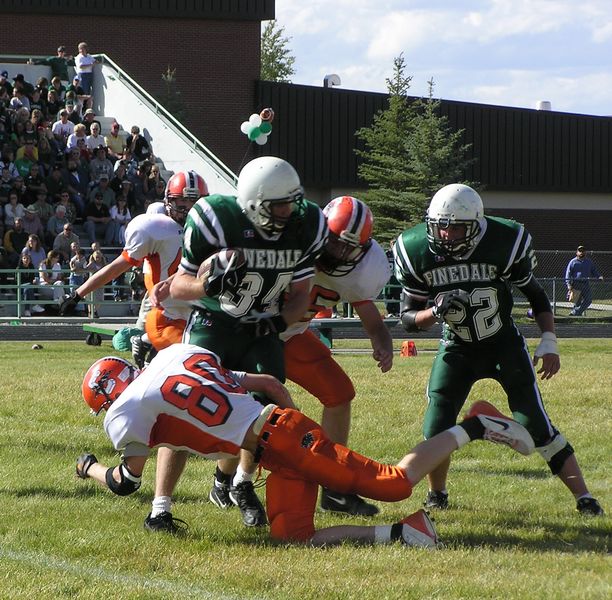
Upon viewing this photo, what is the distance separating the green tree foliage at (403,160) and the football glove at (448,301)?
73.0ft

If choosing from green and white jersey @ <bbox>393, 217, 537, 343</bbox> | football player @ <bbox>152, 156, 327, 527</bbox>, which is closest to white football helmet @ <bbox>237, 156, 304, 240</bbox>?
football player @ <bbox>152, 156, 327, 527</bbox>

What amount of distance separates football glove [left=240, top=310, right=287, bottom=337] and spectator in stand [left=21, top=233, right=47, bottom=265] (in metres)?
14.4

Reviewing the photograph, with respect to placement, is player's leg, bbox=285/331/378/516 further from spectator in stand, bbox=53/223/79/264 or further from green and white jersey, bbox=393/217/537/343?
spectator in stand, bbox=53/223/79/264

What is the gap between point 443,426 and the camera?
5.96 metres

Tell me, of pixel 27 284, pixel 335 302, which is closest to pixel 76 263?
pixel 27 284

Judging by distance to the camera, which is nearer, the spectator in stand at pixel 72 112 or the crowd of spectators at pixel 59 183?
the crowd of spectators at pixel 59 183

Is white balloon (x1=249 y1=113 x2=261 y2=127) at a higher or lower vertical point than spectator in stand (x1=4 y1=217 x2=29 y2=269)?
higher

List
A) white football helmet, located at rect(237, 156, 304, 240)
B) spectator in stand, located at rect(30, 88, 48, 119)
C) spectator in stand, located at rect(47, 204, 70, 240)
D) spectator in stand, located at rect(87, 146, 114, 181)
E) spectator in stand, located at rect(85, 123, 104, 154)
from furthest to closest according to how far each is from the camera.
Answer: spectator in stand, located at rect(30, 88, 48, 119), spectator in stand, located at rect(85, 123, 104, 154), spectator in stand, located at rect(87, 146, 114, 181), spectator in stand, located at rect(47, 204, 70, 240), white football helmet, located at rect(237, 156, 304, 240)

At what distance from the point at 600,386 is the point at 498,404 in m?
1.58

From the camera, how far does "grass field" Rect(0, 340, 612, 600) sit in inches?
173

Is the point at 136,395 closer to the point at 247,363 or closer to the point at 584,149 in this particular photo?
the point at 247,363

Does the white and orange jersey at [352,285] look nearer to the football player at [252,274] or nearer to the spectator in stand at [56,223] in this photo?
the football player at [252,274]

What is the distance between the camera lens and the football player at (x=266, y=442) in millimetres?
4961

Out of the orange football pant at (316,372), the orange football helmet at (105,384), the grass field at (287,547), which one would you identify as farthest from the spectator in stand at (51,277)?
the orange football pant at (316,372)
